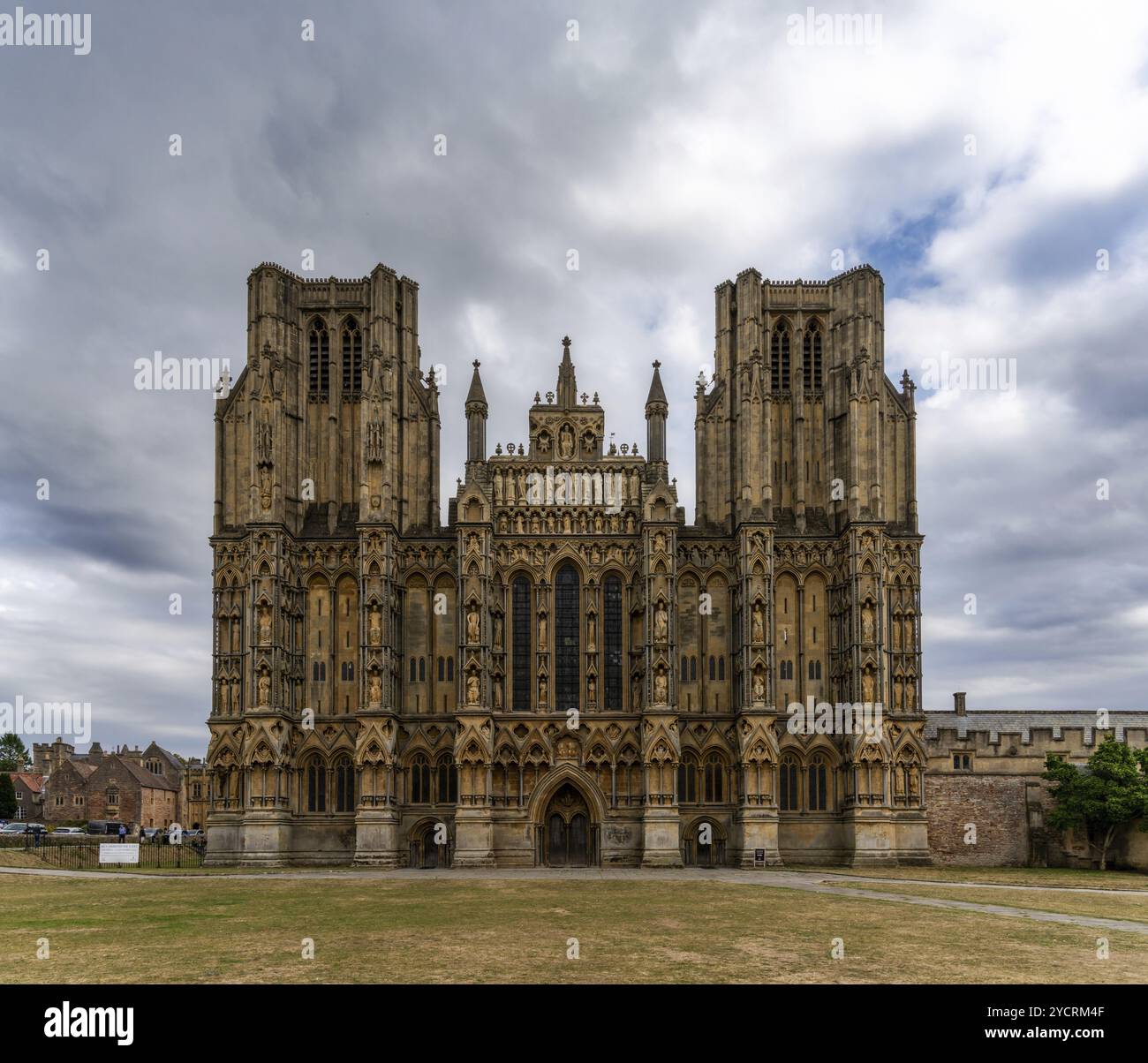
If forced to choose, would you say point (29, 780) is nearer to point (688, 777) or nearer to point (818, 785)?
point (688, 777)

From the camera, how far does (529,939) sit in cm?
2639

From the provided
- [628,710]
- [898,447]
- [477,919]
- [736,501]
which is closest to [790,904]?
[477,919]

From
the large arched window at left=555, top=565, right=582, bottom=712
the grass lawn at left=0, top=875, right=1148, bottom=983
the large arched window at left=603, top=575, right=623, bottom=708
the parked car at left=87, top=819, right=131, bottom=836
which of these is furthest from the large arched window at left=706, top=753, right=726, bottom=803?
the parked car at left=87, top=819, right=131, bottom=836

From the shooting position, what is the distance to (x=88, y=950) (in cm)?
2456

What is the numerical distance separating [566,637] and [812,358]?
24552mm

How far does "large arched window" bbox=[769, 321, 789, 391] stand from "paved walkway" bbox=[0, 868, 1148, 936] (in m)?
31.2

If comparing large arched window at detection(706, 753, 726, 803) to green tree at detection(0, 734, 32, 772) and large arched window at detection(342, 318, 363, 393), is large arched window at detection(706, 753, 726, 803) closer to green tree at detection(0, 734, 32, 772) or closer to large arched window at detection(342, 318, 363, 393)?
large arched window at detection(342, 318, 363, 393)

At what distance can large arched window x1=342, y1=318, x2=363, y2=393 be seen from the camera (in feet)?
251

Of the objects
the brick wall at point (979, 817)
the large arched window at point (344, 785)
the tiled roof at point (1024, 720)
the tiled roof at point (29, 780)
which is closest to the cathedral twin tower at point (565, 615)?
the large arched window at point (344, 785)

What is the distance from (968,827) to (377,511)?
40.3 metres

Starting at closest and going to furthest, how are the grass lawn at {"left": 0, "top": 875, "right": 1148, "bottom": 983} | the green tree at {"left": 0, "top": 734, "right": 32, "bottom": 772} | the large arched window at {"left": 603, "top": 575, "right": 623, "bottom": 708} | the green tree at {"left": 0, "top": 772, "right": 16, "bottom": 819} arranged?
1. the grass lawn at {"left": 0, "top": 875, "right": 1148, "bottom": 983}
2. the large arched window at {"left": 603, "top": 575, "right": 623, "bottom": 708}
3. the green tree at {"left": 0, "top": 772, "right": 16, "bottom": 819}
4. the green tree at {"left": 0, "top": 734, "right": 32, "bottom": 772}

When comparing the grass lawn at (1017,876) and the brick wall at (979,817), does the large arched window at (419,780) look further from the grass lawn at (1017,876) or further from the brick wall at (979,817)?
the brick wall at (979,817)

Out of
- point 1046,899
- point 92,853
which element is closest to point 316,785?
point 92,853
